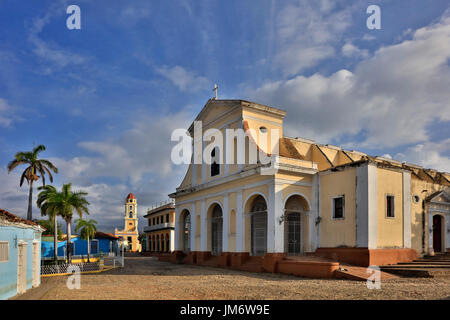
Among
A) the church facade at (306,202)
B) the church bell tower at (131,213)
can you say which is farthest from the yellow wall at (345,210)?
the church bell tower at (131,213)

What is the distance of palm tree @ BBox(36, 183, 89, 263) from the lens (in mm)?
27328

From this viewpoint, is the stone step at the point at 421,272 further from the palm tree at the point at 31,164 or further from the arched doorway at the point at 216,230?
the palm tree at the point at 31,164

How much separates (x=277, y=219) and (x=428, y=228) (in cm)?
754

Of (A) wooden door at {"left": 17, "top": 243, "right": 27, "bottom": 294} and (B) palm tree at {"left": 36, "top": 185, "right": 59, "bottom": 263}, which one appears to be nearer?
(A) wooden door at {"left": 17, "top": 243, "right": 27, "bottom": 294}

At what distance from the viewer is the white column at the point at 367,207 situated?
1717 cm

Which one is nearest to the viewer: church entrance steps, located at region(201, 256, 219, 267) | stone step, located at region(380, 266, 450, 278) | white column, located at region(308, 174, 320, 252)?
stone step, located at region(380, 266, 450, 278)

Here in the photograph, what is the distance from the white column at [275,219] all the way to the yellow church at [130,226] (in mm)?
59366

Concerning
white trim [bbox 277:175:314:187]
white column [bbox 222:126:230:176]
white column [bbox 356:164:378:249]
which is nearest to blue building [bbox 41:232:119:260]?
white column [bbox 222:126:230:176]

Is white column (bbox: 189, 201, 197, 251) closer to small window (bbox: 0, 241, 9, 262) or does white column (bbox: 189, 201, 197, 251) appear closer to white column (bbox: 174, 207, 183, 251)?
white column (bbox: 174, 207, 183, 251)

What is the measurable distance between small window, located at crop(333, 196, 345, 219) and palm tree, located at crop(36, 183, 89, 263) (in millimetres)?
17737

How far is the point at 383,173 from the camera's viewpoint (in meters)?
18.2
